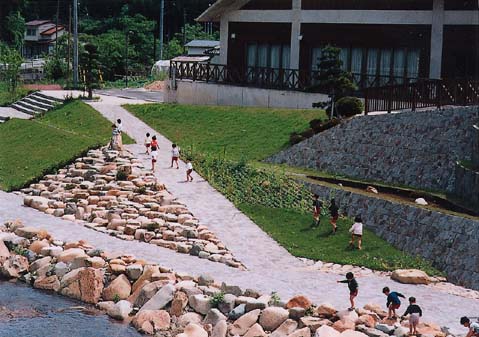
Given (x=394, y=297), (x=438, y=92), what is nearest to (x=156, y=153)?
(x=438, y=92)

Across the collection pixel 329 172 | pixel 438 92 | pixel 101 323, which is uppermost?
pixel 438 92

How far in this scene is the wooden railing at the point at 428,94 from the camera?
3953 centimetres

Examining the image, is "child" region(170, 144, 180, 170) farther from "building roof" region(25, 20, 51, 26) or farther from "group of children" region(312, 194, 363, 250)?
"building roof" region(25, 20, 51, 26)

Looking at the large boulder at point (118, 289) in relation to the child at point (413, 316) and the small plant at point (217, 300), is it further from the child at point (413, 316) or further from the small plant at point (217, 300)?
the child at point (413, 316)

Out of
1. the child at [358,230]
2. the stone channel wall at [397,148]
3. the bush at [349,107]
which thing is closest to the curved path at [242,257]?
the child at [358,230]

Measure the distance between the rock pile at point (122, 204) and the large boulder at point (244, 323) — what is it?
4.11 m

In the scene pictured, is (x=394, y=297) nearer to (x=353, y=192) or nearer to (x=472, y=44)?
(x=353, y=192)

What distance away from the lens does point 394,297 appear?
25.3 metres

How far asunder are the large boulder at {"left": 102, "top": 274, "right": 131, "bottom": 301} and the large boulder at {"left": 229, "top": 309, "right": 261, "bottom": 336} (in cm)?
452

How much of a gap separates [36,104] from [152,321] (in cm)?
3174

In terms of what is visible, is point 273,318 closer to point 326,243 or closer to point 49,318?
point 326,243

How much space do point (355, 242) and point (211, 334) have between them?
279 inches

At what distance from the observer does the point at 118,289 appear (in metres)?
29.8

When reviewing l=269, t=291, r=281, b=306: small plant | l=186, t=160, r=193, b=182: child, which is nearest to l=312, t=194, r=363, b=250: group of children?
l=269, t=291, r=281, b=306: small plant
